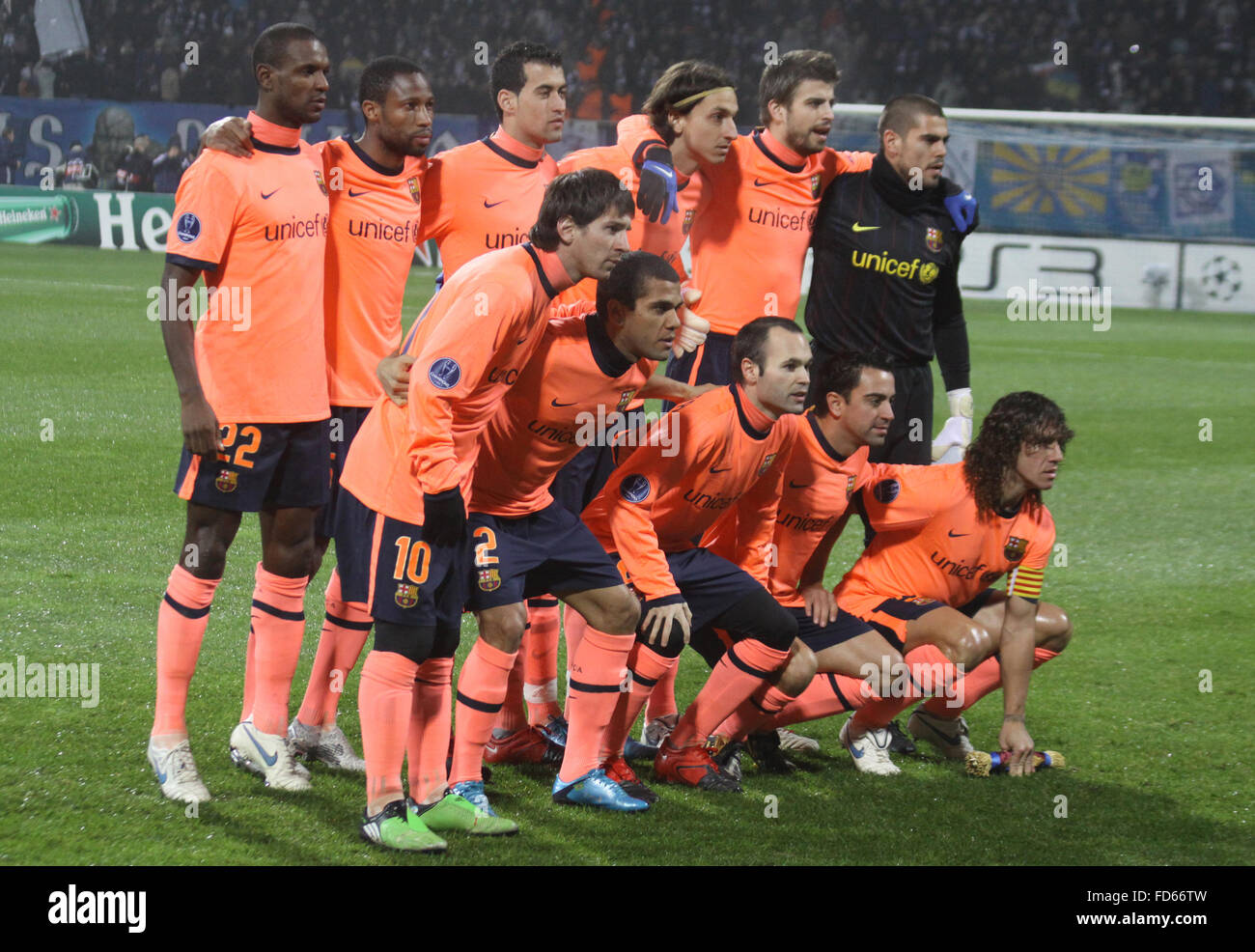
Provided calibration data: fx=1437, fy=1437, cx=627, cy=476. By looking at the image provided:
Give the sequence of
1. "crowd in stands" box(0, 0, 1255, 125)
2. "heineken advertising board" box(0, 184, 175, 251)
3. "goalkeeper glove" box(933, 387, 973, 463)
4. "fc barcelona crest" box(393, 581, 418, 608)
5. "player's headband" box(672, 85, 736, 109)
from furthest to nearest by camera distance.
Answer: "crowd in stands" box(0, 0, 1255, 125) → "heineken advertising board" box(0, 184, 175, 251) → "goalkeeper glove" box(933, 387, 973, 463) → "player's headband" box(672, 85, 736, 109) → "fc barcelona crest" box(393, 581, 418, 608)

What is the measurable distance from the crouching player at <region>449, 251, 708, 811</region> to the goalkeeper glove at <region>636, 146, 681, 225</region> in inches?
33.1

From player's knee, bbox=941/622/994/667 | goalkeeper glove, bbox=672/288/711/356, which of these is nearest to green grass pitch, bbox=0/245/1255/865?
player's knee, bbox=941/622/994/667

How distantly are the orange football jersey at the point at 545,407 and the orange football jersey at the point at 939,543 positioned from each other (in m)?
1.35

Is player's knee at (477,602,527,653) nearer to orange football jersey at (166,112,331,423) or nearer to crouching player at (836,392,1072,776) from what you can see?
orange football jersey at (166,112,331,423)

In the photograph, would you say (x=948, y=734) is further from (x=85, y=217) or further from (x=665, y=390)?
(x=85, y=217)

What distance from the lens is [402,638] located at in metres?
3.70

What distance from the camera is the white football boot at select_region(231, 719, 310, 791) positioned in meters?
4.20

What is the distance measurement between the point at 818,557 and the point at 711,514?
0.57 meters

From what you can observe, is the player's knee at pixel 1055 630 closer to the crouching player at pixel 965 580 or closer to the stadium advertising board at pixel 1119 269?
the crouching player at pixel 965 580

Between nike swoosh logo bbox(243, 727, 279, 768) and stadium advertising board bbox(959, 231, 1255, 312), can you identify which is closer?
nike swoosh logo bbox(243, 727, 279, 768)

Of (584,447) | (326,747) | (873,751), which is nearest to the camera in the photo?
(326,747)

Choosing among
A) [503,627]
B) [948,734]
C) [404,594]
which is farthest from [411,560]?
[948,734]

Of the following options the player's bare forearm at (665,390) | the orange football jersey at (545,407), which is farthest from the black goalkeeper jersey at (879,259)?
the orange football jersey at (545,407)

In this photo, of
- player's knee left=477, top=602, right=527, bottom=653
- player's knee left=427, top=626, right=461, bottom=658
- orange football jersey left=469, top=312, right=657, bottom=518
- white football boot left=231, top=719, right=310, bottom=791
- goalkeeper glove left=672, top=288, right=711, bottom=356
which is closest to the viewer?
player's knee left=427, top=626, right=461, bottom=658
